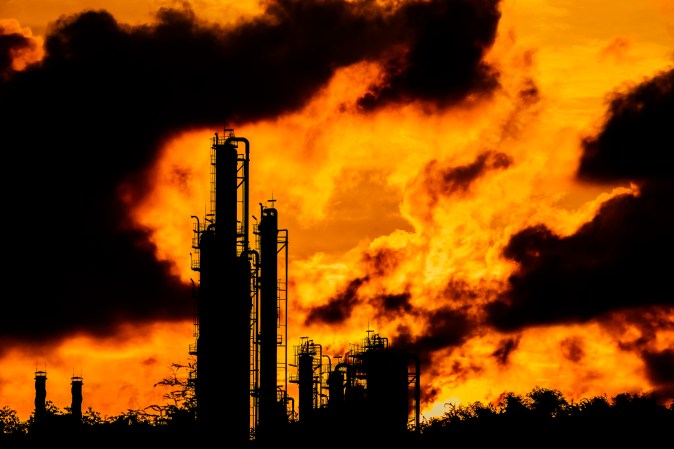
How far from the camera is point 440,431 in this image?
77125mm

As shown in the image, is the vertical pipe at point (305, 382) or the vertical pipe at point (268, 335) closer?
the vertical pipe at point (268, 335)

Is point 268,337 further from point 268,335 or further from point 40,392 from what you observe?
point 40,392

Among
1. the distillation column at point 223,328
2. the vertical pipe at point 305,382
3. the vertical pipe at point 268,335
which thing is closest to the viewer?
the distillation column at point 223,328

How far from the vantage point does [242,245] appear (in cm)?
4922

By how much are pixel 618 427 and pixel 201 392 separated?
30.8 m

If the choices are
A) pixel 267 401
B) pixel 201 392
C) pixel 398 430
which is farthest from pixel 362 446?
pixel 201 392

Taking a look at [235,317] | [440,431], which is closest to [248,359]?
[235,317]

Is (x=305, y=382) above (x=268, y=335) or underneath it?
underneath

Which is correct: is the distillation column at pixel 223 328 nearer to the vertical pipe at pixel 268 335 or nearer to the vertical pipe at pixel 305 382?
the vertical pipe at pixel 268 335

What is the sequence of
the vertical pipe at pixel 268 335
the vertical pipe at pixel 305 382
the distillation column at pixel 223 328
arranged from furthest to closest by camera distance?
the vertical pipe at pixel 305 382, the vertical pipe at pixel 268 335, the distillation column at pixel 223 328

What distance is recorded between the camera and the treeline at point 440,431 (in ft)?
191

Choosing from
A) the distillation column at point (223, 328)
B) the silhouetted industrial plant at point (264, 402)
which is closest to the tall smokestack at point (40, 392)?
the silhouetted industrial plant at point (264, 402)

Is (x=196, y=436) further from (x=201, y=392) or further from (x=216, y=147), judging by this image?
(x=216, y=147)

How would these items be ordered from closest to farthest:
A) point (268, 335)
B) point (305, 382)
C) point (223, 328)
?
1. point (223, 328)
2. point (268, 335)
3. point (305, 382)
